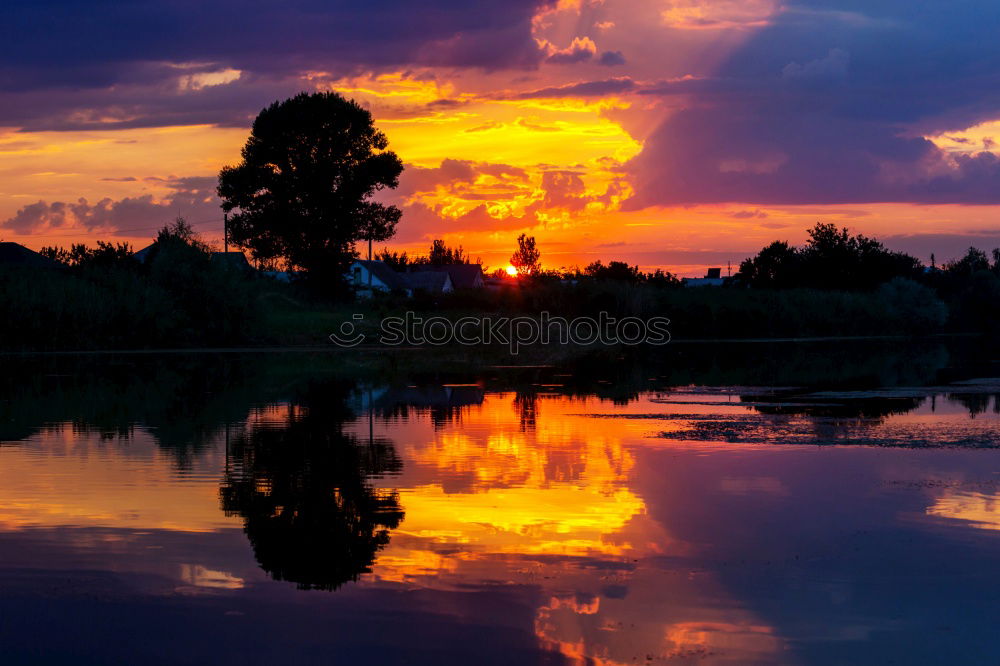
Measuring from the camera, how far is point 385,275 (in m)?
126

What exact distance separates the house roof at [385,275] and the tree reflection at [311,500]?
96.0 metres

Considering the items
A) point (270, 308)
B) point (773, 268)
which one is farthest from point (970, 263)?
point (270, 308)

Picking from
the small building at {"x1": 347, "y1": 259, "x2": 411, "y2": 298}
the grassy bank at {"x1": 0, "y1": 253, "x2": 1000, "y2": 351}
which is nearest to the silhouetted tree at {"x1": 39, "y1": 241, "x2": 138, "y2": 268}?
the grassy bank at {"x1": 0, "y1": 253, "x2": 1000, "y2": 351}

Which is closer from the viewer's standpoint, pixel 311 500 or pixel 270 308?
pixel 311 500

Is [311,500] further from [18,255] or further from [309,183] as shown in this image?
[18,255]

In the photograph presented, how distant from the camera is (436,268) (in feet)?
479

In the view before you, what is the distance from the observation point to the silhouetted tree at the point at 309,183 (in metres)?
79.1

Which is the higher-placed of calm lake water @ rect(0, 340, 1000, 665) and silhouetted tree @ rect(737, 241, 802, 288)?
silhouetted tree @ rect(737, 241, 802, 288)

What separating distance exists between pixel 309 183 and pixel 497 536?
67928mm

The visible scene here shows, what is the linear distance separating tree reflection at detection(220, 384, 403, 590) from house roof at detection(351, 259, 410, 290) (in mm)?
96017

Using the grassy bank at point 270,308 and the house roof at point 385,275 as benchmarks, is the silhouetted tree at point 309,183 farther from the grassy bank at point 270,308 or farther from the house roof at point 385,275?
the house roof at point 385,275

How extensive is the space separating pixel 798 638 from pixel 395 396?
1013 inches

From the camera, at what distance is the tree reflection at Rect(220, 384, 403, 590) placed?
12.1 meters

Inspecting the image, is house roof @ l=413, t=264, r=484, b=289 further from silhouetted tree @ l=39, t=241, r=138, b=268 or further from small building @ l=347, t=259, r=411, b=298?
silhouetted tree @ l=39, t=241, r=138, b=268
